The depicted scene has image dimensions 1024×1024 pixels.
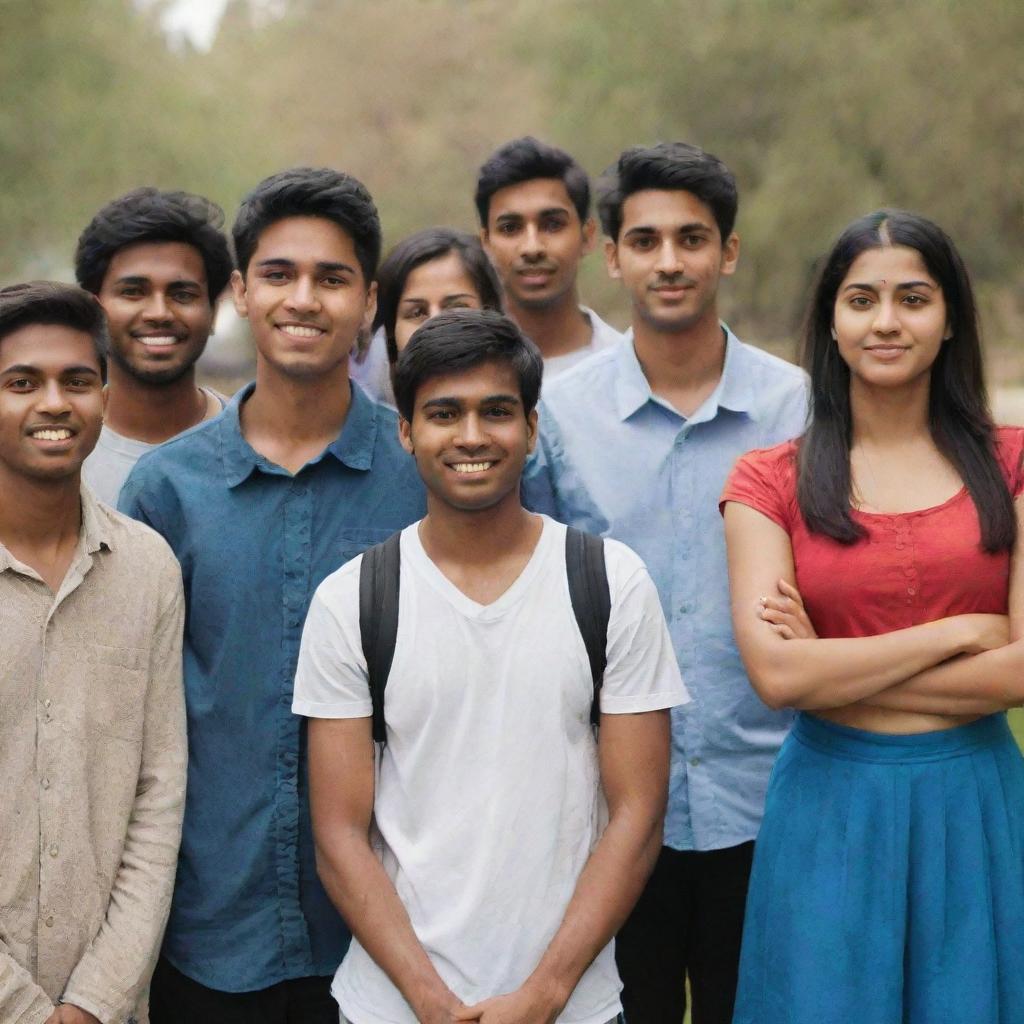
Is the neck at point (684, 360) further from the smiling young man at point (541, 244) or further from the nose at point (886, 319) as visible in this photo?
the smiling young man at point (541, 244)

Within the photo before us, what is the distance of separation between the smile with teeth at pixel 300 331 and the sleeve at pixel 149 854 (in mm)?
549

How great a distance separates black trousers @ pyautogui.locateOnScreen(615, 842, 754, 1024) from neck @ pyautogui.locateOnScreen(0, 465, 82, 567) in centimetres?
157

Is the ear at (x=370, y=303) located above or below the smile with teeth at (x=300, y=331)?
above

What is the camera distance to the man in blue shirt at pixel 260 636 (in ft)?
10.2

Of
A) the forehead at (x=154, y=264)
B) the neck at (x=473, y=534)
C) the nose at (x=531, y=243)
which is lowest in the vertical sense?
the neck at (x=473, y=534)

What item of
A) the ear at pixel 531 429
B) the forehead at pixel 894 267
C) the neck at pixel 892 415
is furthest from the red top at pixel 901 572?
the ear at pixel 531 429

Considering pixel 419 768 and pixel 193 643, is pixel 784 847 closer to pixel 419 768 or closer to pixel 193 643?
pixel 419 768

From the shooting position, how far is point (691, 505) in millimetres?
3549

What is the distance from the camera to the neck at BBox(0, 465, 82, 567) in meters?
2.96

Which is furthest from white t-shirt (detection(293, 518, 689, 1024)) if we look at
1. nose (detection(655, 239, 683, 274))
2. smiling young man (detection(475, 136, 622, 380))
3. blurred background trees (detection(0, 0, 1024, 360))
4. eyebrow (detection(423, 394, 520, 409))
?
blurred background trees (detection(0, 0, 1024, 360))

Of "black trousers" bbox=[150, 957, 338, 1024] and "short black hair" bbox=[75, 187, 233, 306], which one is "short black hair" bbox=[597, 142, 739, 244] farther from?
"black trousers" bbox=[150, 957, 338, 1024]

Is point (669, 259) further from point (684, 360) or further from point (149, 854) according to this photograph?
point (149, 854)

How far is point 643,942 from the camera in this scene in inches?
140

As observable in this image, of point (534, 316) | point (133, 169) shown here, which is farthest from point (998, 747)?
point (133, 169)
